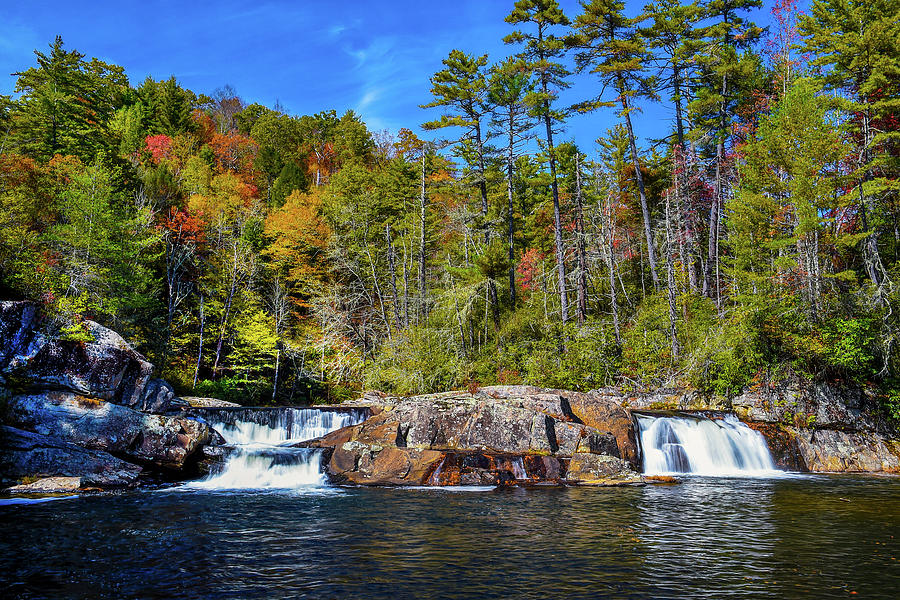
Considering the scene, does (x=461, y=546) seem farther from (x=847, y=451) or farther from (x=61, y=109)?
(x=61, y=109)

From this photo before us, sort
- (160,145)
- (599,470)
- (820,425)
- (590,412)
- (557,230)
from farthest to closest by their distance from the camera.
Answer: (160,145), (557,230), (820,425), (590,412), (599,470)

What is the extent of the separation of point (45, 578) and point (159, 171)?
3067cm

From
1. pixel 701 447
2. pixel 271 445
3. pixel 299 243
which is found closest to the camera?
pixel 701 447

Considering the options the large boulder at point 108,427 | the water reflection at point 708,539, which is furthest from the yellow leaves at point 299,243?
the water reflection at point 708,539

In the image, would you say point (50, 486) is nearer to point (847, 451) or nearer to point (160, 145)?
point (847, 451)

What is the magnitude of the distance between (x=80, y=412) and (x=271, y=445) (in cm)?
601

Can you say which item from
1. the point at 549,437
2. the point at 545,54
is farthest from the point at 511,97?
the point at 549,437

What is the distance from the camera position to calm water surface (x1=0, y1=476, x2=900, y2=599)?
6.77 meters

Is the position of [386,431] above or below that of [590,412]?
below

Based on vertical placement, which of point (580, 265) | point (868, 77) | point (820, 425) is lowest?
point (820, 425)

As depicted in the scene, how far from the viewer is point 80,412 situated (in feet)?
51.5

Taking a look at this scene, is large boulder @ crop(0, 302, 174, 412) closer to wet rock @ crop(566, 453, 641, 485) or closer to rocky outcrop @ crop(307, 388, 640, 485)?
rocky outcrop @ crop(307, 388, 640, 485)

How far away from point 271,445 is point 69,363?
693 centimetres

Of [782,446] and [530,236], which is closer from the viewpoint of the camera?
[782,446]
